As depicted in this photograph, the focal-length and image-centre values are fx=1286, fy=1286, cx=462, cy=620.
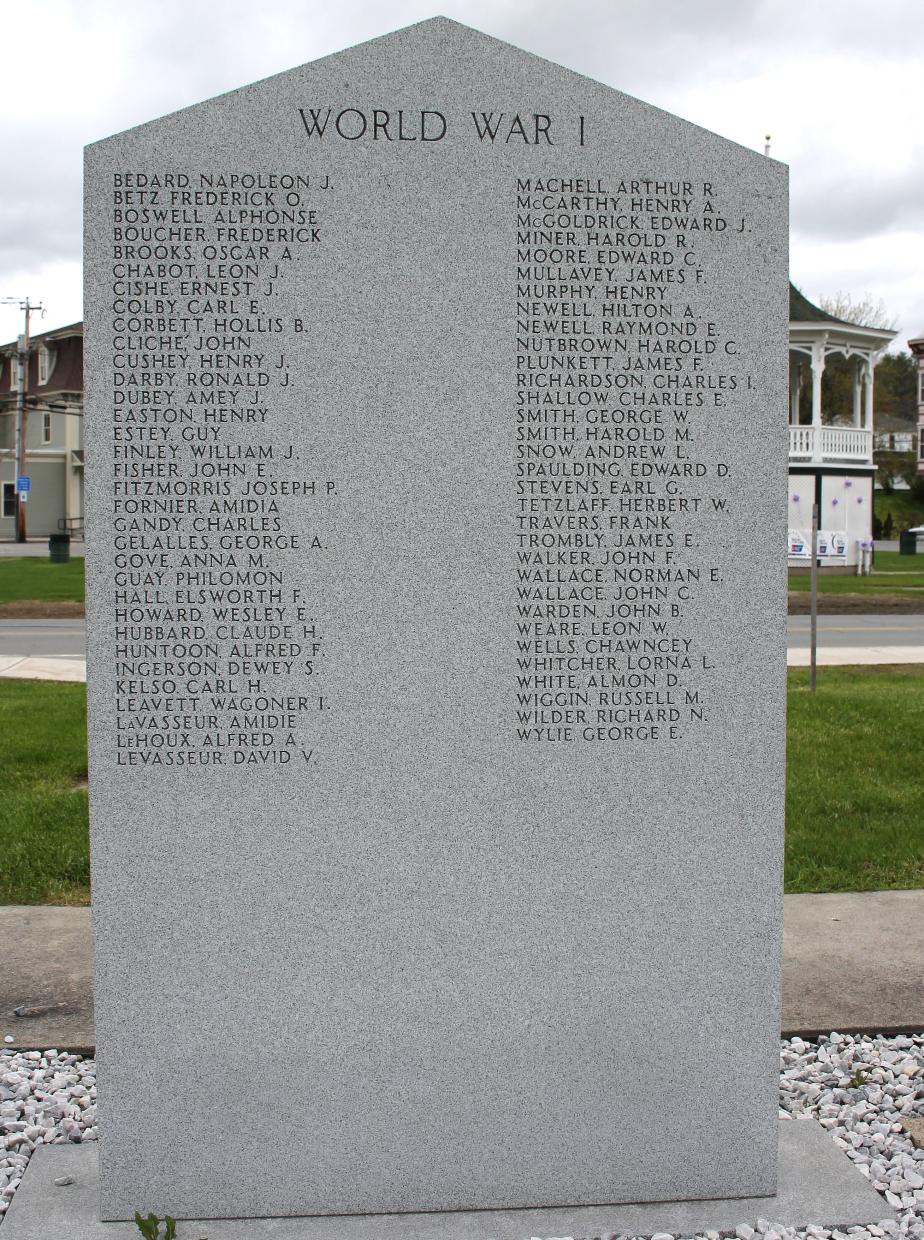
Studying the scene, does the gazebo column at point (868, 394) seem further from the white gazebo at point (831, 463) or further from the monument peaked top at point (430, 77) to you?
the monument peaked top at point (430, 77)

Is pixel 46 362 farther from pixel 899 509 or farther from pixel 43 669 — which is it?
pixel 43 669

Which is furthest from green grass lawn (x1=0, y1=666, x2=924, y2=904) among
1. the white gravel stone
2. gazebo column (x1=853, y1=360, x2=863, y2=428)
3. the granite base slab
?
gazebo column (x1=853, y1=360, x2=863, y2=428)

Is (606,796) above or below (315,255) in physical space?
below

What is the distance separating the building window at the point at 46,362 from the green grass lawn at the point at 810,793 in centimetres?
5058

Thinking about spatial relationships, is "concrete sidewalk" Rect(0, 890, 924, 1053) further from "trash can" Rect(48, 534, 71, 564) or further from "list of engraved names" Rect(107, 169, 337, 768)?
"trash can" Rect(48, 534, 71, 564)

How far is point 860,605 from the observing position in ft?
73.6

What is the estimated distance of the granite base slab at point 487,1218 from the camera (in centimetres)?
346

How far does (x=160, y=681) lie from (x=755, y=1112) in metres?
2.06

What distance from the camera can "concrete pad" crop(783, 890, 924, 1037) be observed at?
4.74 meters

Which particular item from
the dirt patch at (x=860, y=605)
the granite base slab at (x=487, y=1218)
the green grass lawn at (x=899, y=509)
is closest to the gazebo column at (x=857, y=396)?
the dirt patch at (x=860, y=605)

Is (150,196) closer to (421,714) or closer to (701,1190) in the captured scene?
(421,714)

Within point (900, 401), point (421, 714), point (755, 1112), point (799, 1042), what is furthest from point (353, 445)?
point (900, 401)

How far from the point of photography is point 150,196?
342cm

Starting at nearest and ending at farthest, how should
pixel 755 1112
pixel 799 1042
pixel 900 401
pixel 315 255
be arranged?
pixel 315 255 < pixel 755 1112 < pixel 799 1042 < pixel 900 401
